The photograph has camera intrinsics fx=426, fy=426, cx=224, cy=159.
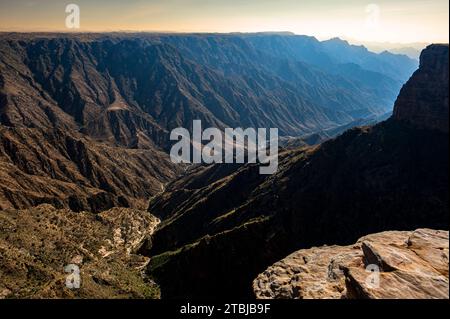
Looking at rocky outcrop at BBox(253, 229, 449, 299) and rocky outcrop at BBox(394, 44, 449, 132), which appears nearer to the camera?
rocky outcrop at BBox(253, 229, 449, 299)

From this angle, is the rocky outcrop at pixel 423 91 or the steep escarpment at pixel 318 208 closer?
the steep escarpment at pixel 318 208

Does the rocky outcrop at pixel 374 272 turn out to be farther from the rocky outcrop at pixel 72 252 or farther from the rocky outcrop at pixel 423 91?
the rocky outcrop at pixel 72 252

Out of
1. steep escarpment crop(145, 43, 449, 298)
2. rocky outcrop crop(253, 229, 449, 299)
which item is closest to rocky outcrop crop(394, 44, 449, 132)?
steep escarpment crop(145, 43, 449, 298)

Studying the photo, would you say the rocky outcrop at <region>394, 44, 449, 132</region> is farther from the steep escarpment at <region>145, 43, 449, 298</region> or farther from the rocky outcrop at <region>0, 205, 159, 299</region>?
the rocky outcrop at <region>0, 205, 159, 299</region>

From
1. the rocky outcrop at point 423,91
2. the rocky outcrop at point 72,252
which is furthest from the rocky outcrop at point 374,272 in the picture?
the rocky outcrop at point 72,252
